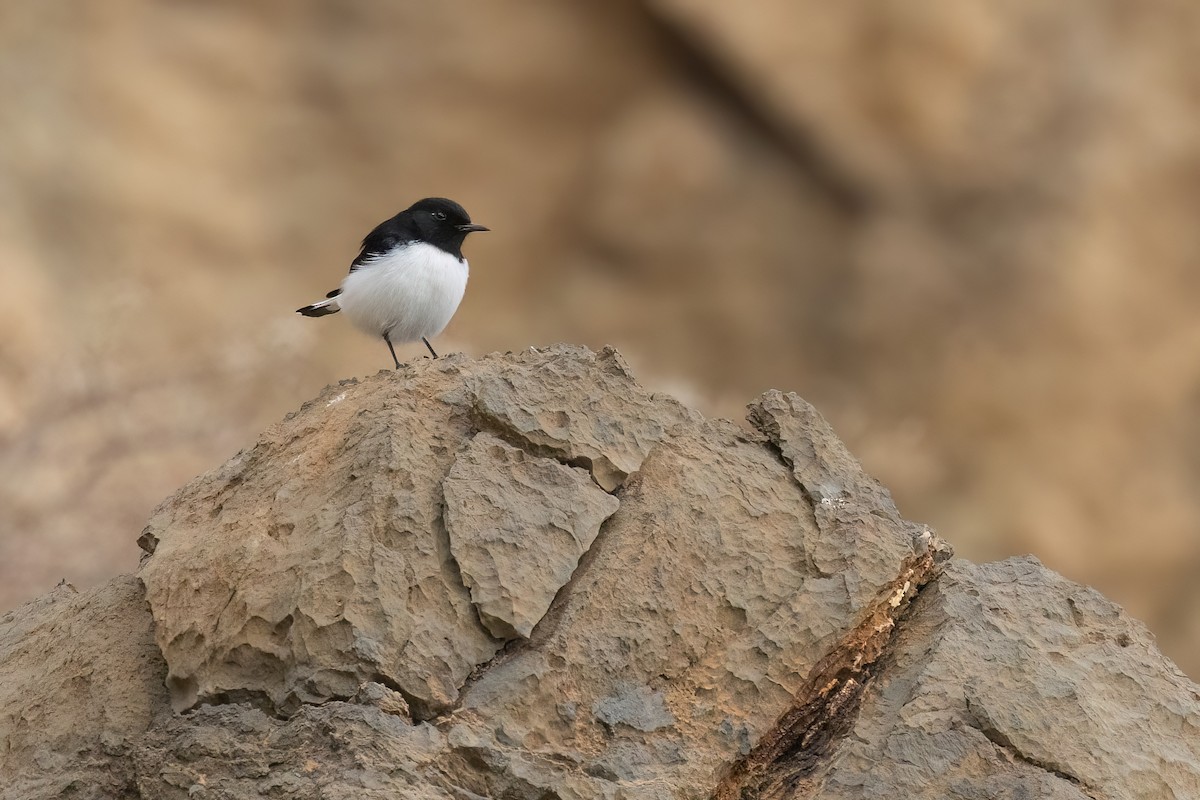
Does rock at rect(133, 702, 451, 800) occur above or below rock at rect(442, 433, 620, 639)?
below

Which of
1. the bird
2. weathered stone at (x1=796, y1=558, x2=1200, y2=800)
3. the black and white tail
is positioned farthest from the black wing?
weathered stone at (x1=796, y1=558, x2=1200, y2=800)

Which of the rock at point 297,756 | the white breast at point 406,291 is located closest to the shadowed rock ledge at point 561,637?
the rock at point 297,756

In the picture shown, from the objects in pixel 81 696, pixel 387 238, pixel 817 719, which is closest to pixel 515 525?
pixel 817 719

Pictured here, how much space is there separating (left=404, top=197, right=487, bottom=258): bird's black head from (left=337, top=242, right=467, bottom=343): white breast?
0.08 metres

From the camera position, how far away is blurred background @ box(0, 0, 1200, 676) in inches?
436

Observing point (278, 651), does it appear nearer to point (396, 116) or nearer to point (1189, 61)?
point (396, 116)

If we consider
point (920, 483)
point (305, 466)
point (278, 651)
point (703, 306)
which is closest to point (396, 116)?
point (703, 306)

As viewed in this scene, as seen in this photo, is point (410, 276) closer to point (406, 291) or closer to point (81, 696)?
point (406, 291)

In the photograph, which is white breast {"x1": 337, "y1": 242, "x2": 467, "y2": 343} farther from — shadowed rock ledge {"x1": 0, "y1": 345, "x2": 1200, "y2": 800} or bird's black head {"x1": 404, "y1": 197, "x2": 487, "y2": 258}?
shadowed rock ledge {"x1": 0, "y1": 345, "x2": 1200, "y2": 800}

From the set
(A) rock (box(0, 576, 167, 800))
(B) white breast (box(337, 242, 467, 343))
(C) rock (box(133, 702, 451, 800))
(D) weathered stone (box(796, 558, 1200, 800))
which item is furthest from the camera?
(B) white breast (box(337, 242, 467, 343))

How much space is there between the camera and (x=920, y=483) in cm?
1226

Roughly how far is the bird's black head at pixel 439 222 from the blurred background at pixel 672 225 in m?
4.86

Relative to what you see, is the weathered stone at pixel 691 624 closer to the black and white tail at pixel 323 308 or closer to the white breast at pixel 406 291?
the white breast at pixel 406 291

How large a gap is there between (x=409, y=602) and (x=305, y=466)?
77 cm
